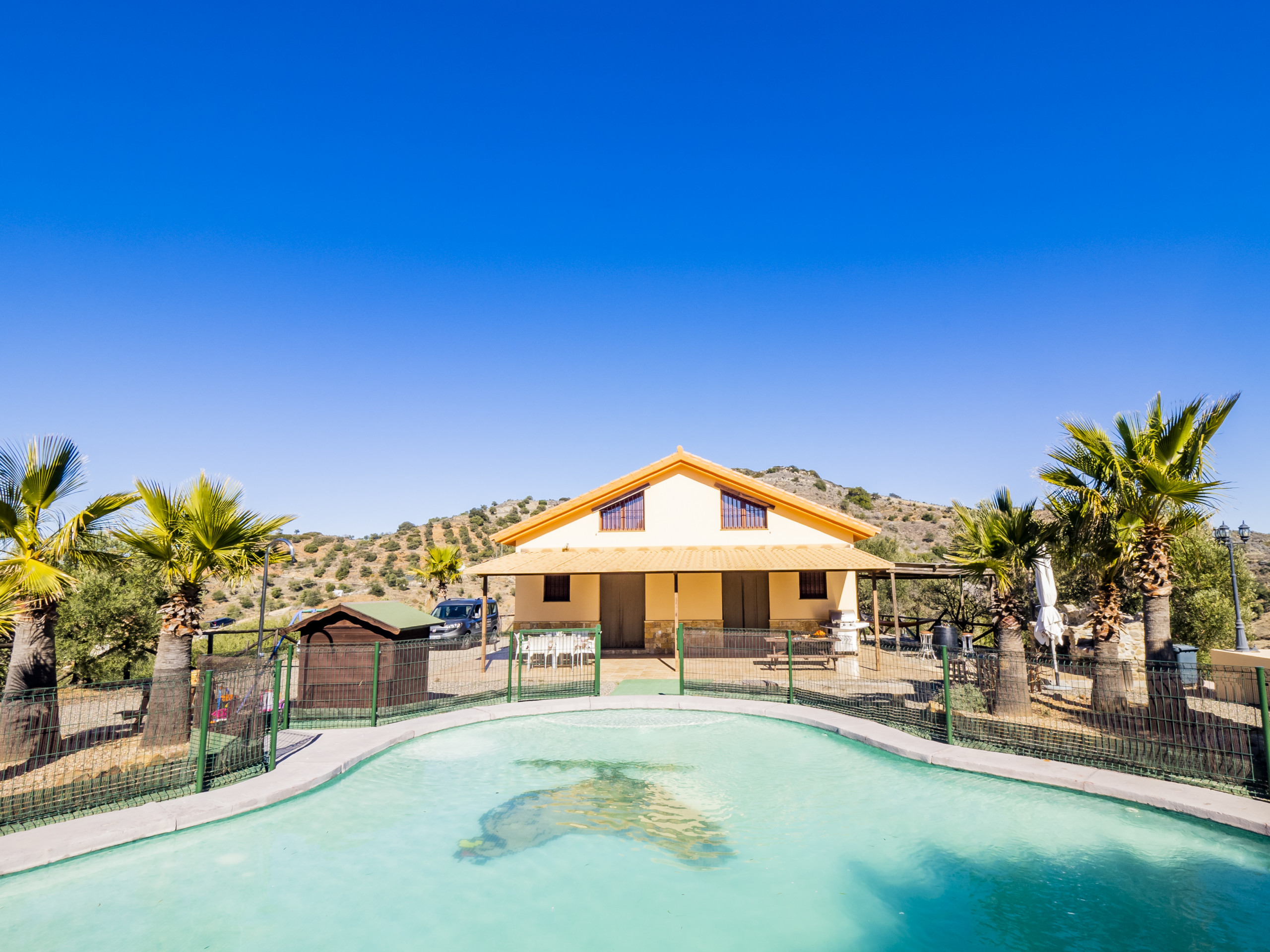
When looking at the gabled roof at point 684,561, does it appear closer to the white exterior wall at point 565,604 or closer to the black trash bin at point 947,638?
the white exterior wall at point 565,604

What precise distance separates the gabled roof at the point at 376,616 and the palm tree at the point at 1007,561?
990 cm

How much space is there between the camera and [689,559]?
66.8 ft

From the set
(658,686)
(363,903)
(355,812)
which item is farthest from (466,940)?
(658,686)

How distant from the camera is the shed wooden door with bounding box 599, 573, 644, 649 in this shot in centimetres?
2303

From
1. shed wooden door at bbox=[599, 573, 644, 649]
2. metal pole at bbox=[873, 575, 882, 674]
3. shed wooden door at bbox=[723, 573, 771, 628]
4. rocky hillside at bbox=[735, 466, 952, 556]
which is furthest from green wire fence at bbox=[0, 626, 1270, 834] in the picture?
rocky hillside at bbox=[735, 466, 952, 556]

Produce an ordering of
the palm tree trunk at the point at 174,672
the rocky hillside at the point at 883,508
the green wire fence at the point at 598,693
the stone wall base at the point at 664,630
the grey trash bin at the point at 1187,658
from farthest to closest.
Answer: the rocky hillside at the point at 883,508 < the stone wall base at the point at 664,630 < the palm tree trunk at the point at 174,672 < the grey trash bin at the point at 1187,658 < the green wire fence at the point at 598,693

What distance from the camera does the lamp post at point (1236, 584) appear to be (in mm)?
13047

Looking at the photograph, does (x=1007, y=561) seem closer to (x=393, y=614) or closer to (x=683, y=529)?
(x=393, y=614)

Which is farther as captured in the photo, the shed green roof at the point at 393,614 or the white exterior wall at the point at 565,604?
the white exterior wall at the point at 565,604

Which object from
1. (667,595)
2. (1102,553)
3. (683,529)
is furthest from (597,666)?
(1102,553)

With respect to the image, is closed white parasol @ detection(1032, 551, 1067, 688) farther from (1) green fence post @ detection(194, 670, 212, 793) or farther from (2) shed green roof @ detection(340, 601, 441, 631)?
(1) green fence post @ detection(194, 670, 212, 793)

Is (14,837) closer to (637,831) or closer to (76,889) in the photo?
(76,889)

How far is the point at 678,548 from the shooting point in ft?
73.7

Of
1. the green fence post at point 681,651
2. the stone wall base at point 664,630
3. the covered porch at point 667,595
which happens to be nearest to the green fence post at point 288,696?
the green fence post at point 681,651
